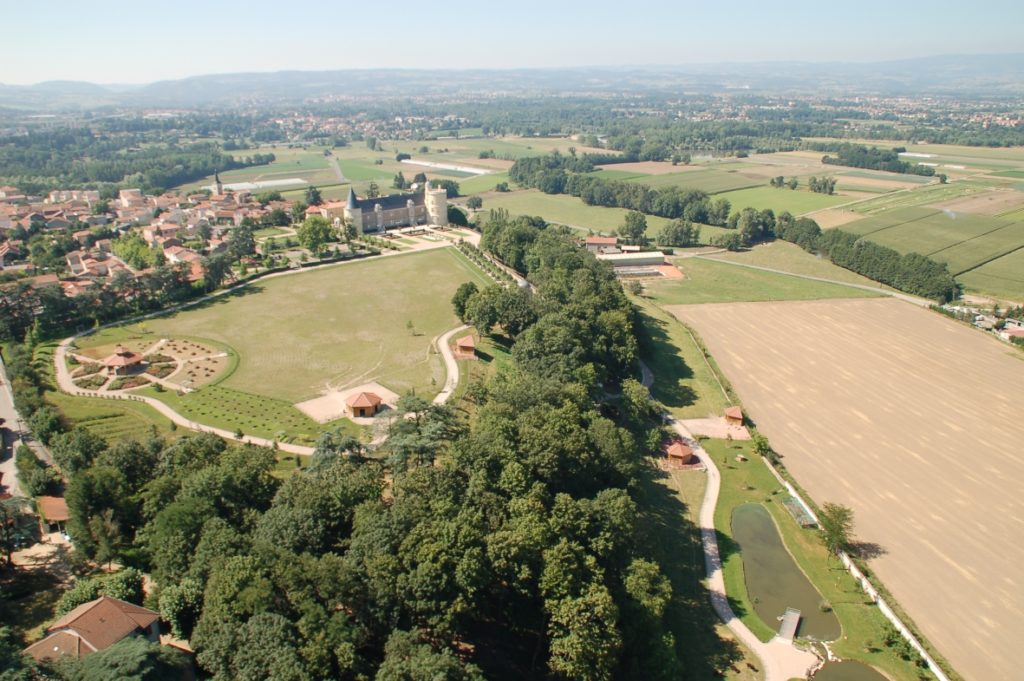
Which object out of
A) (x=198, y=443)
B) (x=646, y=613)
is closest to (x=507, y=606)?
(x=646, y=613)

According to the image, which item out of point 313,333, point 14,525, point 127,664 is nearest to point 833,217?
point 313,333

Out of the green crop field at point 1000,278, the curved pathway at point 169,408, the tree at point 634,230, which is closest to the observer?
the curved pathway at point 169,408

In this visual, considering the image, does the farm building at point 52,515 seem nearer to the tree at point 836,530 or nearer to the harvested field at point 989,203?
the tree at point 836,530

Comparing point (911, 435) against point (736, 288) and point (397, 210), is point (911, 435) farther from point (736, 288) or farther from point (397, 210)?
point (397, 210)

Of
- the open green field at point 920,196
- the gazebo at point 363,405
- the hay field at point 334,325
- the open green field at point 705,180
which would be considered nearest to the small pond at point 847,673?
the gazebo at point 363,405

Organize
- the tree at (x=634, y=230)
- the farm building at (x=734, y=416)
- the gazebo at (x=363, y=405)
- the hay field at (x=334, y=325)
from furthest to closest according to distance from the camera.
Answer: the tree at (x=634, y=230)
the hay field at (x=334, y=325)
the farm building at (x=734, y=416)
the gazebo at (x=363, y=405)

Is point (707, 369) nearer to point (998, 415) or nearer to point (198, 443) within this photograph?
point (998, 415)
